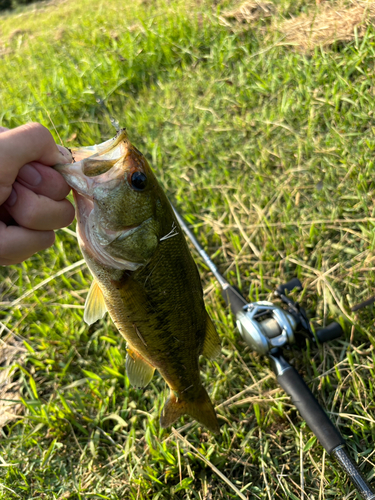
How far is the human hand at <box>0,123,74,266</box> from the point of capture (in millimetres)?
1559

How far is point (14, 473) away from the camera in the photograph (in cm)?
250

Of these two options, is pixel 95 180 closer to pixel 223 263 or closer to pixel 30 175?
pixel 30 175

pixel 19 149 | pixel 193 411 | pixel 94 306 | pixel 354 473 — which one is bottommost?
pixel 354 473

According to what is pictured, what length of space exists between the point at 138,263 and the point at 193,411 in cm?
98

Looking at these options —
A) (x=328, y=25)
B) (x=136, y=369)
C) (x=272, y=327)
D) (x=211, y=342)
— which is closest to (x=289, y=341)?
(x=272, y=327)

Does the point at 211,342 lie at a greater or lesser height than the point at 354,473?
greater

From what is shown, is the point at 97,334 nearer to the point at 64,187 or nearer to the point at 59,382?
the point at 59,382

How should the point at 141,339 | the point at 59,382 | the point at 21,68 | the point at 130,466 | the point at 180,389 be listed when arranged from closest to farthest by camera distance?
the point at 141,339, the point at 180,389, the point at 130,466, the point at 59,382, the point at 21,68

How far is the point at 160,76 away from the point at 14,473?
4553 millimetres

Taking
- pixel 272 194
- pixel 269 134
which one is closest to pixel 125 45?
pixel 269 134

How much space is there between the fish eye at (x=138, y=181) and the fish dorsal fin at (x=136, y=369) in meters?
0.97

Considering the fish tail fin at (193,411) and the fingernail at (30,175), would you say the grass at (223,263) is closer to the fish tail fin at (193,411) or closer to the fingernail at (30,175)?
the fish tail fin at (193,411)

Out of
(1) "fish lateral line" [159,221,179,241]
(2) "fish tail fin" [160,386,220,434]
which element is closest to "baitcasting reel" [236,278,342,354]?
(2) "fish tail fin" [160,386,220,434]

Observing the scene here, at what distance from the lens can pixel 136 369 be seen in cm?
221
